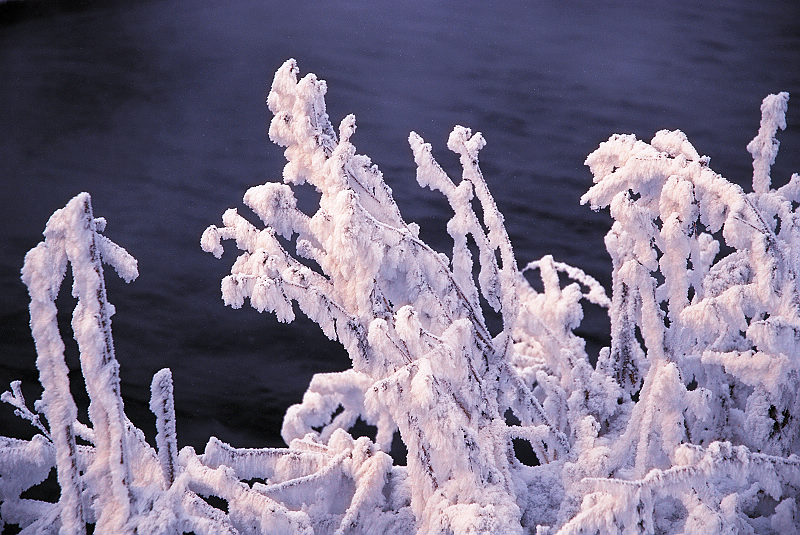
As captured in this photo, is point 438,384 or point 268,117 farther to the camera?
point 268,117

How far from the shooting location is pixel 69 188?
6250mm

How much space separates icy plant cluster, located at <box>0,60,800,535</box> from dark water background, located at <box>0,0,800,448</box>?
2.20 m

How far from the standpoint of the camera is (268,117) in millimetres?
7156

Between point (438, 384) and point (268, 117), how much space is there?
5.62m

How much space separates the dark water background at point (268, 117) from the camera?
5008 millimetres

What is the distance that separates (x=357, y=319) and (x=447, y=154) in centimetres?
452

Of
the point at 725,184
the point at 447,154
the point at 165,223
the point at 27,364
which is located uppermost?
the point at 725,184

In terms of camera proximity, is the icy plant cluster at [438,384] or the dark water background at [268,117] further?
the dark water background at [268,117]

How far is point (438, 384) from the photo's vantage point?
6.32ft

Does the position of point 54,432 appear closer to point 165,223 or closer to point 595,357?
point 595,357

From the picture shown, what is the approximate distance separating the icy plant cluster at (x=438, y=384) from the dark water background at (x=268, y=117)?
2196 millimetres

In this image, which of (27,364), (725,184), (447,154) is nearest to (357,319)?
(725,184)

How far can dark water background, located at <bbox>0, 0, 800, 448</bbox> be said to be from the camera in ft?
16.4

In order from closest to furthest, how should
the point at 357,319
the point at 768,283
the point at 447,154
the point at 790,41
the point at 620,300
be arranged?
1. the point at 768,283
2. the point at 357,319
3. the point at 620,300
4. the point at 447,154
5. the point at 790,41
